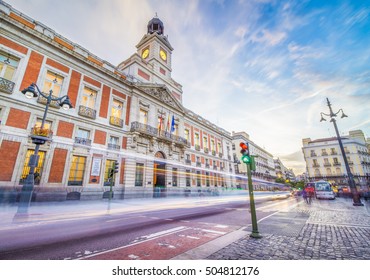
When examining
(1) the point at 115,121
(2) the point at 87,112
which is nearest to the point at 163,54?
(1) the point at 115,121

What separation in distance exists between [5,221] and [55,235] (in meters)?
3.96

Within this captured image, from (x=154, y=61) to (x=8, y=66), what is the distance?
17.6 m

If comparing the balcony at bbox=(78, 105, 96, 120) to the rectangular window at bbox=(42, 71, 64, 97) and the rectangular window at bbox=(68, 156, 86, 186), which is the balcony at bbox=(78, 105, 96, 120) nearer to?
the rectangular window at bbox=(42, 71, 64, 97)

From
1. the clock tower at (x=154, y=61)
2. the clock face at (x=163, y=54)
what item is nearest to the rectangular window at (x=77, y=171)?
the clock tower at (x=154, y=61)

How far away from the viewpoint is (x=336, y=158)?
4994 centimetres

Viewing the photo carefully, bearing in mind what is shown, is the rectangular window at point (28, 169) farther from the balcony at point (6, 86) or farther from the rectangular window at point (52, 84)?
the rectangular window at point (52, 84)

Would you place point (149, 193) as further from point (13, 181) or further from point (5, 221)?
point (5, 221)

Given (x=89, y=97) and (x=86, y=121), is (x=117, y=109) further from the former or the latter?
(x=86, y=121)

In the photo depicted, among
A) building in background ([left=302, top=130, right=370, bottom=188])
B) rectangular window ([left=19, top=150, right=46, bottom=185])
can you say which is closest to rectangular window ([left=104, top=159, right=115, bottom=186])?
rectangular window ([left=19, top=150, right=46, bottom=185])

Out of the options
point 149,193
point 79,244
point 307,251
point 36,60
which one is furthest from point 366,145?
point 36,60

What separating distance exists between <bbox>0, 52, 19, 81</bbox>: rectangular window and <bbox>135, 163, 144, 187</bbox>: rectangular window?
13116mm

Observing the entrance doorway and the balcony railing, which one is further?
the entrance doorway

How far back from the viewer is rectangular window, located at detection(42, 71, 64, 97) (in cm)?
1470

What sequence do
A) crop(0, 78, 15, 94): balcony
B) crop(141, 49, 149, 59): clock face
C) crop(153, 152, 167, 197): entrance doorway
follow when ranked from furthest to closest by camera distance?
1. crop(141, 49, 149, 59): clock face
2. crop(153, 152, 167, 197): entrance doorway
3. crop(0, 78, 15, 94): balcony
